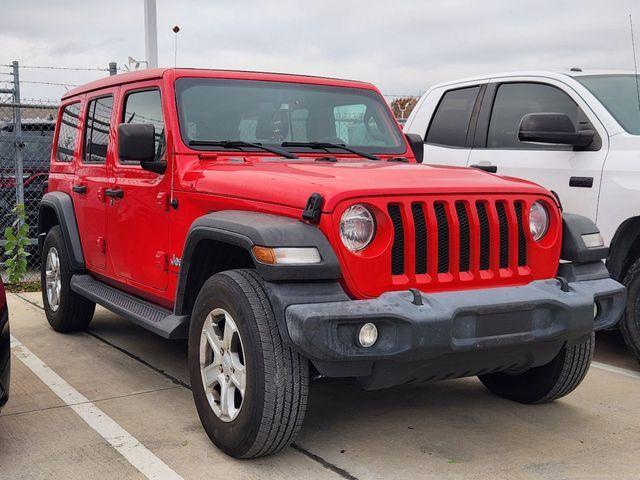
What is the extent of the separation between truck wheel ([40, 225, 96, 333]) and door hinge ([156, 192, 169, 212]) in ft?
5.55

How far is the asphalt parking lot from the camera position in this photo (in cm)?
351

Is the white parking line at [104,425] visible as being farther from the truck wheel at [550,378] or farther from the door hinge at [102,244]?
the truck wheel at [550,378]

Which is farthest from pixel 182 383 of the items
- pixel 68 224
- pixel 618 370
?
pixel 618 370

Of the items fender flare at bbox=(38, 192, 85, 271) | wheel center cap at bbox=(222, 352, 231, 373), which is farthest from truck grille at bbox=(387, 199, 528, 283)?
fender flare at bbox=(38, 192, 85, 271)

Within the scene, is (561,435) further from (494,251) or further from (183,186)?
(183,186)

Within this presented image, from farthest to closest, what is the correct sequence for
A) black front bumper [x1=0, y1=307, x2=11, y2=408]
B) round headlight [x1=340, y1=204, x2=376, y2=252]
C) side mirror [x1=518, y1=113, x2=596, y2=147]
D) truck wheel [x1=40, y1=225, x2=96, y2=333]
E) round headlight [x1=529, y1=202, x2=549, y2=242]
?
truck wheel [x1=40, y1=225, x2=96, y2=333]
side mirror [x1=518, y1=113, x2=596, y2=147]
round headlight [x1=529, y1=202, x2=549, y2=242]
black front bumper [x1=0, y1=307, x2=11, y2=408]
round headlight [x1=340, y1=204, x2=376, y2=252]

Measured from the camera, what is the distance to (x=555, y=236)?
3.82 meters

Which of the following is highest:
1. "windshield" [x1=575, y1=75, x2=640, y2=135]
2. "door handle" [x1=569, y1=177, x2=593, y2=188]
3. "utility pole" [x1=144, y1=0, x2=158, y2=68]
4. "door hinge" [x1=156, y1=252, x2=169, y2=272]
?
"utility pole" [x1=144, y1=0, x2=158, y2=68]

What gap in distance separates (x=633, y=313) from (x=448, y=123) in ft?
7.66

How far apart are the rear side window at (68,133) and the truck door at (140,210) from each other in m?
1.06

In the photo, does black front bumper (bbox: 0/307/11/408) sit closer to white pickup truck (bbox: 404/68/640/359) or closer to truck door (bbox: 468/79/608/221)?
white pickup truck (bbox: 404/68/640/359)

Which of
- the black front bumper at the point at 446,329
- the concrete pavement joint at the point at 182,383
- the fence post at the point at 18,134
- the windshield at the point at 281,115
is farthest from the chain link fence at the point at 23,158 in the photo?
the black front bumper at the point at 446,329

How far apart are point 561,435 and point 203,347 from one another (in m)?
1.87

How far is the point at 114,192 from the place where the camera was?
16.6 feet
